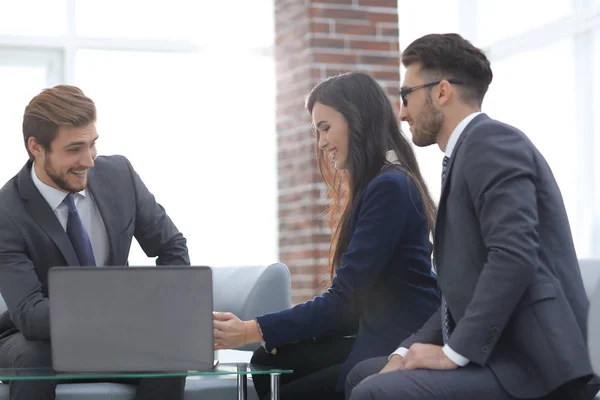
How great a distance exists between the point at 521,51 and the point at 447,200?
362 cm

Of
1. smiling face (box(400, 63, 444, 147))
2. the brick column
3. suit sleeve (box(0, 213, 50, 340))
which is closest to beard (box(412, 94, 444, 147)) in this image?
smiling face (box(400, 63, 444, 147))

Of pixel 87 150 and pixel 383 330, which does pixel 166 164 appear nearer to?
pixel 87 150

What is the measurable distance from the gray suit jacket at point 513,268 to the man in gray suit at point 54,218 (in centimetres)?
110

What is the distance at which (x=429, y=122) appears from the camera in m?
2.30

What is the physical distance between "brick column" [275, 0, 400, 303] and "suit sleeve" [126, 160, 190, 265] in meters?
1.79

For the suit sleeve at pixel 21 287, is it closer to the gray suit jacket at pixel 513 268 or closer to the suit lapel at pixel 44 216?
the suit lapel at pixel 44 216

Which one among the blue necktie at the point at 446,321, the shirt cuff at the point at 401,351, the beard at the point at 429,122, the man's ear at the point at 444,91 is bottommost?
the shirt cuff at the point at 401,351

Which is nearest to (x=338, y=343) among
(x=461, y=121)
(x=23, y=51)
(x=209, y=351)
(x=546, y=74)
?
(x=209, y=351)

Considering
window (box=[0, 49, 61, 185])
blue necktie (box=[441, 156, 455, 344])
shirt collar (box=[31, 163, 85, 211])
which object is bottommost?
blue necktie (box=[441, 156, 455, 344])

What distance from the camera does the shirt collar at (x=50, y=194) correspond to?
9.99 ft

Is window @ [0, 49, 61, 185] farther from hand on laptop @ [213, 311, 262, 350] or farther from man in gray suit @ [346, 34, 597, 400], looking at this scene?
man in gray suit @ [346, 34, 597, 400]

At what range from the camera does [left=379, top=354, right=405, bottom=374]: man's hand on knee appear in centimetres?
221

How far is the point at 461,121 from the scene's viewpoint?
227 centimetres

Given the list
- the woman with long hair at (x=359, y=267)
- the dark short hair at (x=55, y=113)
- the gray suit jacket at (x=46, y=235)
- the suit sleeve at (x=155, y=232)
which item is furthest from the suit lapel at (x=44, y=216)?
the woman with long hair at (x=359, y=267)
